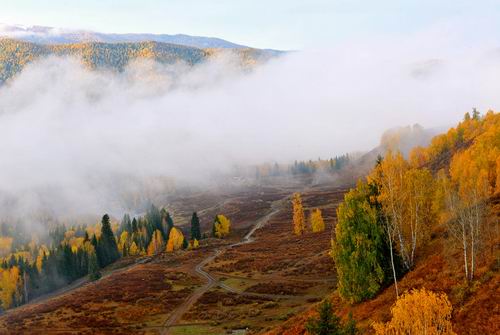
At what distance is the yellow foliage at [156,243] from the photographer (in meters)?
182

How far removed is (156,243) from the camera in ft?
610

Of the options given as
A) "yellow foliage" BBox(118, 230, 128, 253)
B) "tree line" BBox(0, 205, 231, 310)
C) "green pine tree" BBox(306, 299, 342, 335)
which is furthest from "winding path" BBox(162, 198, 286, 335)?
"yellow foliage" BBox(118, 230, 128, 253)

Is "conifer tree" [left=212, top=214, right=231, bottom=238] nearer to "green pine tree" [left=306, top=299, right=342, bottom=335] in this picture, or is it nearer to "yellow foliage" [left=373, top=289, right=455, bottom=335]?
"green pine tree" [left=306, top=299, right=342, bottom=335]

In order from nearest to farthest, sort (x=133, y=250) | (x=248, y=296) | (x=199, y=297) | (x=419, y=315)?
1. (x=419, y=315)
2. (x=248, y=296)
3. (x=199, y=297)
4. (x=133, y=250)

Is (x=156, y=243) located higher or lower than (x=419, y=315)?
lower

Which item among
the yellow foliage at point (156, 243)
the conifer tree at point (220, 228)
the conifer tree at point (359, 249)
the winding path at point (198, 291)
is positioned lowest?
the yellow foliage at point (156, 243)

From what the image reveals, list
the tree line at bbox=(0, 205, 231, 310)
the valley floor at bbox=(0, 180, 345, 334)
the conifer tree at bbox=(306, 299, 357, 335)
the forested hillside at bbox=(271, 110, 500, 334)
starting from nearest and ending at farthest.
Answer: the conifer tree at bbox=(306, 299, 357, 335), the forested hillside at bbox=(271, 110, 500, 334), the valley floor at bbox=(0, 180, 345, 334), the tree line at bbox=(0, 205, 231, 310)

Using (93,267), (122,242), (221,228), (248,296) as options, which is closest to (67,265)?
(93,267)

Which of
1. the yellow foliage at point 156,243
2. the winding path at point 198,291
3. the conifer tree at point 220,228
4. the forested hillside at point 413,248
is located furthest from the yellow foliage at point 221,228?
the forested hillside at point 413,248

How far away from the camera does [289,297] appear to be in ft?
275

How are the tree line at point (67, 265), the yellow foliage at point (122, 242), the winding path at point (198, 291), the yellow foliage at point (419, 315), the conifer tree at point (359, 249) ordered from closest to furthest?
the yellow foliage at point (419, 315), the conifer tree at point (359, 249), the winding path at point (198, 291), the tree line at point (67, 265), the yellow foliage at point (122, 242)

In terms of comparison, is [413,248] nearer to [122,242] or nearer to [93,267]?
[93,267]

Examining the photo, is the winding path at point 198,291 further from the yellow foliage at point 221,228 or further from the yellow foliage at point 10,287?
the yellow foliage at point 10,287

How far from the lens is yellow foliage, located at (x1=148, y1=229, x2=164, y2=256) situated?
18185 centimetres
